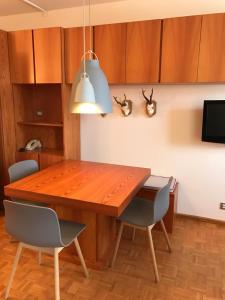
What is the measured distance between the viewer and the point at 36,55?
3.09m

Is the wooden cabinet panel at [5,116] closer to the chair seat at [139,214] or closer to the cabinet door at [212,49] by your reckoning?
the chair seat at [139,214]

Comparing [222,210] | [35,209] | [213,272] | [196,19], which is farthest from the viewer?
[222,210]

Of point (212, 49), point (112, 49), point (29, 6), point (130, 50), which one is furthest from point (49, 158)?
point (212, 49)

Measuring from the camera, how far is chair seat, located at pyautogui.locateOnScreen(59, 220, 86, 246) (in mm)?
1824

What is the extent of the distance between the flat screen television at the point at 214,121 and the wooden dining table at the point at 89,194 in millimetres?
898

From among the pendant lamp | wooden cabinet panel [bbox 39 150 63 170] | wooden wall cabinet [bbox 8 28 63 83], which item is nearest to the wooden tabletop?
wooden cabinet panel [bbox 39 150 63 170]

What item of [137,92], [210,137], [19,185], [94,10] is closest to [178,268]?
[210,137]

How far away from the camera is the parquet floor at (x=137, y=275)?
6.50ft

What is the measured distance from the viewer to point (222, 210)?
122 inches

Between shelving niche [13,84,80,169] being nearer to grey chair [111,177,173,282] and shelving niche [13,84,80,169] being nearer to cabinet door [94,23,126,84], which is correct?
cabinet door [94,23,126,84]

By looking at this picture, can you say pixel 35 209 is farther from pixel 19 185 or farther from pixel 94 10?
pixel 94 10

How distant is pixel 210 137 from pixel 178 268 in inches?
56.6

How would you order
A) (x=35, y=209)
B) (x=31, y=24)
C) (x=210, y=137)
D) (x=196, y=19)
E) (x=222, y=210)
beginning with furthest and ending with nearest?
(x=31, y=24) < (x=222, y=210) < (x=210, y=137) < (x=196, y=19) < (x=35, y=209)

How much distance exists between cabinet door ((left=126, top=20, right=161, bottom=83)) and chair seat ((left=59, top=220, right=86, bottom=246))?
172cm
